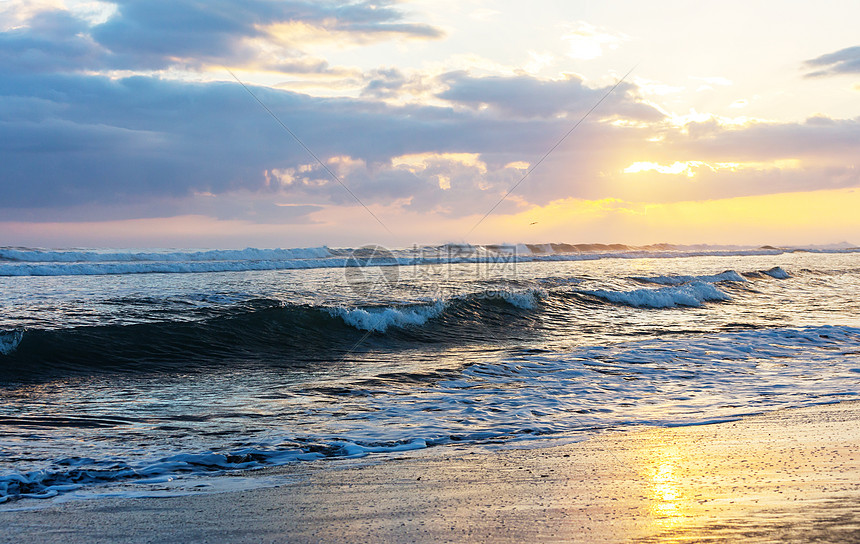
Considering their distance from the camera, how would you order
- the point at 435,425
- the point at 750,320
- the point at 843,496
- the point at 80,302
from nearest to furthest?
the point at 843,496 < the point at 435,425 < the point at 750,320 < the point at 80,302

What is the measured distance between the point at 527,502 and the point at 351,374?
19.8 feet

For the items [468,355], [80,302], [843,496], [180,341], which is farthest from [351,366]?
[80,302]

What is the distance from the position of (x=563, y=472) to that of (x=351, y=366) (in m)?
6.28

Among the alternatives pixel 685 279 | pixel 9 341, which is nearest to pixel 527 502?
pixel 9 341

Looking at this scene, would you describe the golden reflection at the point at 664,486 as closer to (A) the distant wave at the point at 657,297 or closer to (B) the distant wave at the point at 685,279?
(A) the distant wave at the point at 657,297

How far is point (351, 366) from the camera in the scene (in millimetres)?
10492

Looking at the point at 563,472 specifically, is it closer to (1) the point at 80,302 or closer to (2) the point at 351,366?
(2) the point at 351,366

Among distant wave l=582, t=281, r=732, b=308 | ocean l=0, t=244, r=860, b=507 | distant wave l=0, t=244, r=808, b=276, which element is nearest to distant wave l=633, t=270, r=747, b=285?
distant wave l=582, t=281, r=732, b=308

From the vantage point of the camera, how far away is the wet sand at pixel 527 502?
3352 millimetres

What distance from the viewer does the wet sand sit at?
335 cm

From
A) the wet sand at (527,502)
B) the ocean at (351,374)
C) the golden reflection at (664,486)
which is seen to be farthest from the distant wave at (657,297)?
the golden reflection at (664,486)

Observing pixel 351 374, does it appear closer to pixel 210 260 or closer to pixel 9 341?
pixel 9 341

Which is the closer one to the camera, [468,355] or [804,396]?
[804,396]

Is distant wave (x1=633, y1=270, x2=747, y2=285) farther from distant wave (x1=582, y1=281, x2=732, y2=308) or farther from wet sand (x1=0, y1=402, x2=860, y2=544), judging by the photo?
wet sand (x1=0, y1=402, x2=860, y2=544)
